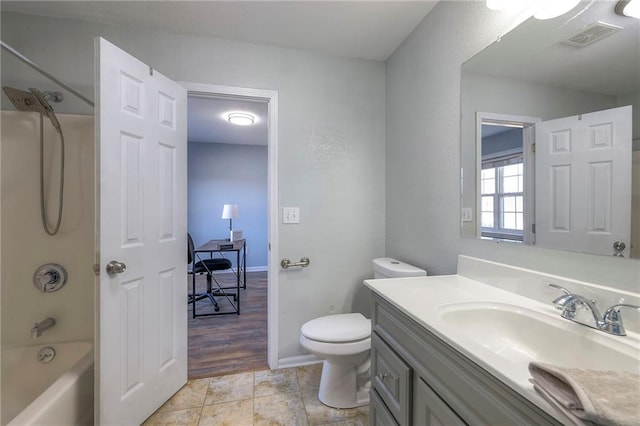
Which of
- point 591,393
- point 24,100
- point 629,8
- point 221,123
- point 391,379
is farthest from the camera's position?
point 221,123

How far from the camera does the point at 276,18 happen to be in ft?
5.08

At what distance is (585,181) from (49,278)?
8.49ft

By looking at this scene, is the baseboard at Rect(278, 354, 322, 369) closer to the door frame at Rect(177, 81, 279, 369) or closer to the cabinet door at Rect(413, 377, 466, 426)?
the door frame at Rect(177, 81, 279, 369)

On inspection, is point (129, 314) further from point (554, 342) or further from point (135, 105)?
point (554, 342)

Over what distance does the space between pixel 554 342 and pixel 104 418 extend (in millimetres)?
1845

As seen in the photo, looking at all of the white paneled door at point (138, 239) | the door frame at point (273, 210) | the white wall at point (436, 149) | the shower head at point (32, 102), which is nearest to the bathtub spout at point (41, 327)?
the white paneled door at point (138, 239)

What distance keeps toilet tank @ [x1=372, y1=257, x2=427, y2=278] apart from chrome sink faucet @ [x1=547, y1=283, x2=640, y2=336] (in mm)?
707

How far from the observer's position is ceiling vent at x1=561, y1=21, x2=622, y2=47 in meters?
0.77

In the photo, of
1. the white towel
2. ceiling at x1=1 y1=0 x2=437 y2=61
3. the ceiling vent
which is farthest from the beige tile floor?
ceiling at x1=1 y1=0 x2=437 y2=61

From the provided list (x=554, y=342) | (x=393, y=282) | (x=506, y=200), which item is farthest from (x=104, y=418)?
(x=506, y=200)

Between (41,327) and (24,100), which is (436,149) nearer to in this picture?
(24,100)

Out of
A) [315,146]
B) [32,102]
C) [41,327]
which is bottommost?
[41,327]

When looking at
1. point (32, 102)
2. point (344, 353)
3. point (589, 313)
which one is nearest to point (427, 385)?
point (589, 313)

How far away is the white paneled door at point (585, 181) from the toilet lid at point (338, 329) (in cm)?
99
